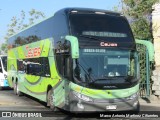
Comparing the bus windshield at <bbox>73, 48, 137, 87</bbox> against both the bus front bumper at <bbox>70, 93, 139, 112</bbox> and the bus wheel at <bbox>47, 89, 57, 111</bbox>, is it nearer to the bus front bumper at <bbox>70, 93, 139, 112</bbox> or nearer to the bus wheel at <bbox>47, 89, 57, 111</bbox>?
the bus front bumper at <bbox>70, 93, 139, 112</bbox>

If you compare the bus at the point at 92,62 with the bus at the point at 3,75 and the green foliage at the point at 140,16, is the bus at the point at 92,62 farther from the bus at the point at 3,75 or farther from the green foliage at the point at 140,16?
the bus at the point at 3,75

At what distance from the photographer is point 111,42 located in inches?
507

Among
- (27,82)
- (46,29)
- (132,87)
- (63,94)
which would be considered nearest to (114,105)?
(132,87)

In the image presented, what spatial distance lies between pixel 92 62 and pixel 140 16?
11000mm

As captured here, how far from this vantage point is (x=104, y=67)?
12.5 m

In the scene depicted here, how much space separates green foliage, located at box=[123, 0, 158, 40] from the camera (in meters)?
22.2

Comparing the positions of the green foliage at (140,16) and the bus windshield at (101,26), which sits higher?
the green foliage at (140,16)

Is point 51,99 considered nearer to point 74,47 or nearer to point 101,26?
point 101,26

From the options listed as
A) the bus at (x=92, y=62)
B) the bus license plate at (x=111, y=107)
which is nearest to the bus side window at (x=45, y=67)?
the bus at (x=92, y=62)

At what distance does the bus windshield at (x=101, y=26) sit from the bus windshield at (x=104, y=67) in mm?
559

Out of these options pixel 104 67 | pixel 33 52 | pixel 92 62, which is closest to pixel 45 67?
pixel 33 52

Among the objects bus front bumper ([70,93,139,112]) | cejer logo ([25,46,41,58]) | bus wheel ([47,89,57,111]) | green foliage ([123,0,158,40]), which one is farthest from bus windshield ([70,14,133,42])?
green foliage ([123,0,158,40])

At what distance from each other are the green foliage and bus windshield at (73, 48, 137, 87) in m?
9.41

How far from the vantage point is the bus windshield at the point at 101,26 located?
509 inches
